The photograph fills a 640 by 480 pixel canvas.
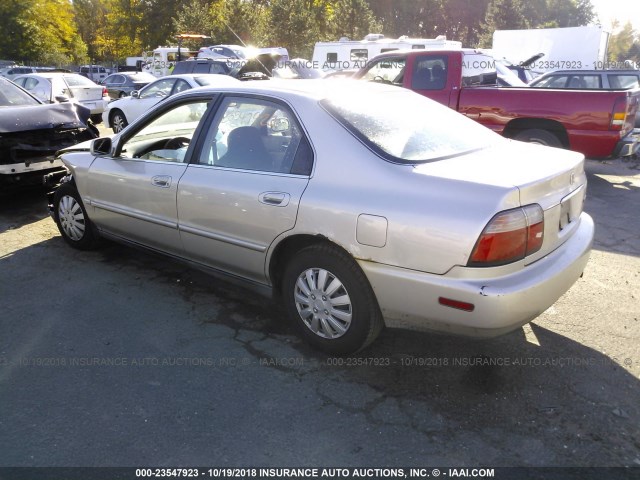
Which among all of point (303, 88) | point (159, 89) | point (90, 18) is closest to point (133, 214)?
point (303, 88)

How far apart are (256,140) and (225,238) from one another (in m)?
0.70

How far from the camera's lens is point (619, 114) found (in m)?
6.88

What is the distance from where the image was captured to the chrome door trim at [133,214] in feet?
12.9

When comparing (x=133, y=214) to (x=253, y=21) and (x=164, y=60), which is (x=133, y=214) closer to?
(x=164, y=60)

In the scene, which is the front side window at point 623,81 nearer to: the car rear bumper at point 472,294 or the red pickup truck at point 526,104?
the red pickup truck at point 526,104

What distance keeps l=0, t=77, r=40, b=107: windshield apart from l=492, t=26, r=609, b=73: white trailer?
17.0 meters

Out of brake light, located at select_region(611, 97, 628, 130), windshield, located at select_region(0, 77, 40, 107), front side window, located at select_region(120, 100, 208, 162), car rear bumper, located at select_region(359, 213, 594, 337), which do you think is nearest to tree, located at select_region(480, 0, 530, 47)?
brake light, located at select_region(611, 97, 628, 130)

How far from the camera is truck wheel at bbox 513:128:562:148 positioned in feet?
24.3

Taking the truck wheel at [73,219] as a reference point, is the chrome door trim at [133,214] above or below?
above

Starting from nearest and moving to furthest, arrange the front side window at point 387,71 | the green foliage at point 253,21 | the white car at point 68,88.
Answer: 1. the front side window at point 387,71
2. the white car at point 68,88
3. the green foliage at point 253,21


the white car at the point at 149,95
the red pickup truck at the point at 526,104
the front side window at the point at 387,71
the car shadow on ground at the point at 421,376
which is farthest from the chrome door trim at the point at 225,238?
the white car at the point at 149,95

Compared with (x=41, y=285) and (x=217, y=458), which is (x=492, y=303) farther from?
(x=41, y=285)

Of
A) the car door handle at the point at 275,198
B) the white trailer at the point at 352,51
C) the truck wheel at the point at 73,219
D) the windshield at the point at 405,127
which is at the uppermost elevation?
the white trailer at the point at 352,51

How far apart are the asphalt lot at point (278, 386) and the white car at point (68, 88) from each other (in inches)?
453
